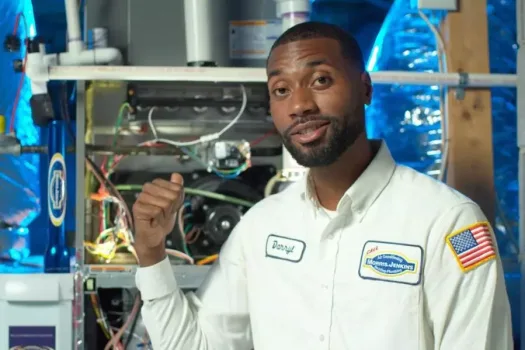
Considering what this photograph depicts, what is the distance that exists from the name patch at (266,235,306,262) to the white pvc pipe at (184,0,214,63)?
0.60m

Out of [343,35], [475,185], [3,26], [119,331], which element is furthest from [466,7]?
[3,26]

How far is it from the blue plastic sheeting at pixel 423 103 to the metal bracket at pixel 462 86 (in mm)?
138

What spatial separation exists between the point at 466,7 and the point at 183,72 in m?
0.89

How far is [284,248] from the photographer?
5.21 ft

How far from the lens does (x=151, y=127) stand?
202 centimetres

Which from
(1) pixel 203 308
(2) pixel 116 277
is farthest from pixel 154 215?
(2) pixel 116 277

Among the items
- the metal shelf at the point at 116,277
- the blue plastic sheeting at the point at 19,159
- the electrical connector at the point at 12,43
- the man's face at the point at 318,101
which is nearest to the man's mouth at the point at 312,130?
the man's face at the point at 318,101

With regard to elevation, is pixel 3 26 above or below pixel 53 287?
above

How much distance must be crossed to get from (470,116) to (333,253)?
776mm

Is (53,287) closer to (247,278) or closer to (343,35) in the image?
(247,278)

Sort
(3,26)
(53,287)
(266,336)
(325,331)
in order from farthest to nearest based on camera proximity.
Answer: (3,26) < (53,287) < (266,336) < (325,331)

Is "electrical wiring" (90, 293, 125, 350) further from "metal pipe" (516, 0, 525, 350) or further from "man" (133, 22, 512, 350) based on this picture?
"metal pipe" (516, 0, 525, 350)

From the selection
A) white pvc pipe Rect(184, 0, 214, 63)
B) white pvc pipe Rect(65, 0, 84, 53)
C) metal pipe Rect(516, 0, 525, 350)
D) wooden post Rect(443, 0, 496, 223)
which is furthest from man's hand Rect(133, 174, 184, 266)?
metal pipe Rect(516, 0, 525, 350)

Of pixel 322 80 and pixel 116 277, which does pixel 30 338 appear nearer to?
pixel 116 277
